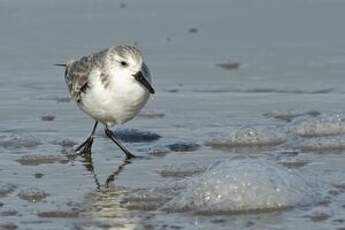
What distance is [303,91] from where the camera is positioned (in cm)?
842

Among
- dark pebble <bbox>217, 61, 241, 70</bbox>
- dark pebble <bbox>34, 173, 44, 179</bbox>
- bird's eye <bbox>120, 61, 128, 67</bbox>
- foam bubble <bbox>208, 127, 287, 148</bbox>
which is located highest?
dark pebble <bbox>217, 61, 241, 70</bbox>

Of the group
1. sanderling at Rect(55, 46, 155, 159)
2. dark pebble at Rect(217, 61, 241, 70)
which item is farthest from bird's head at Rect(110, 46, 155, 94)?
dark pebble at Rect(217, 61, 241, 70)

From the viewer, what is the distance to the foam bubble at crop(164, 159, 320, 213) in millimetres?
5723

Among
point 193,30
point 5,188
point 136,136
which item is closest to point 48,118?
point 136,136

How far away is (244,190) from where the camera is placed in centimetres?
581

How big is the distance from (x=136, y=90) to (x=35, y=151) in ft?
2.24

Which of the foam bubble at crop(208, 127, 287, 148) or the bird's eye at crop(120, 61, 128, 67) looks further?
the foam bubble at crop(208, 127, 287, 148)

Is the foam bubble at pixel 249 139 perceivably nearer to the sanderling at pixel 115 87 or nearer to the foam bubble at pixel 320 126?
the foam bubble at pixel 320 126

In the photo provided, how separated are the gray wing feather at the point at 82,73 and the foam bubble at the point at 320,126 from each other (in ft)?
4.15

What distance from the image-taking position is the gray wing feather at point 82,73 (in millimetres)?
7137

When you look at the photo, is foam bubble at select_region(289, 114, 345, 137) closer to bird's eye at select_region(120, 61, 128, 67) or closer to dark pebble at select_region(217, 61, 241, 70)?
bird's eye at select_region(120, 61, 128, 67)

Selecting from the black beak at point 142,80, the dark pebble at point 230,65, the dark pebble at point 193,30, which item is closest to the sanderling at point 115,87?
the black beak at point 142,80

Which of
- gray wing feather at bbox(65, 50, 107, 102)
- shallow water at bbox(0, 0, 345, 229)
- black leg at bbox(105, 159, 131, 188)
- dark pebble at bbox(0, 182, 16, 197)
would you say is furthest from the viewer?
gray wing feather at bbox(65, 50, 107, 102)

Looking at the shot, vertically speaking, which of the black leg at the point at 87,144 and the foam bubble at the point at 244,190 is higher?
the black leg at the point at 87,144
